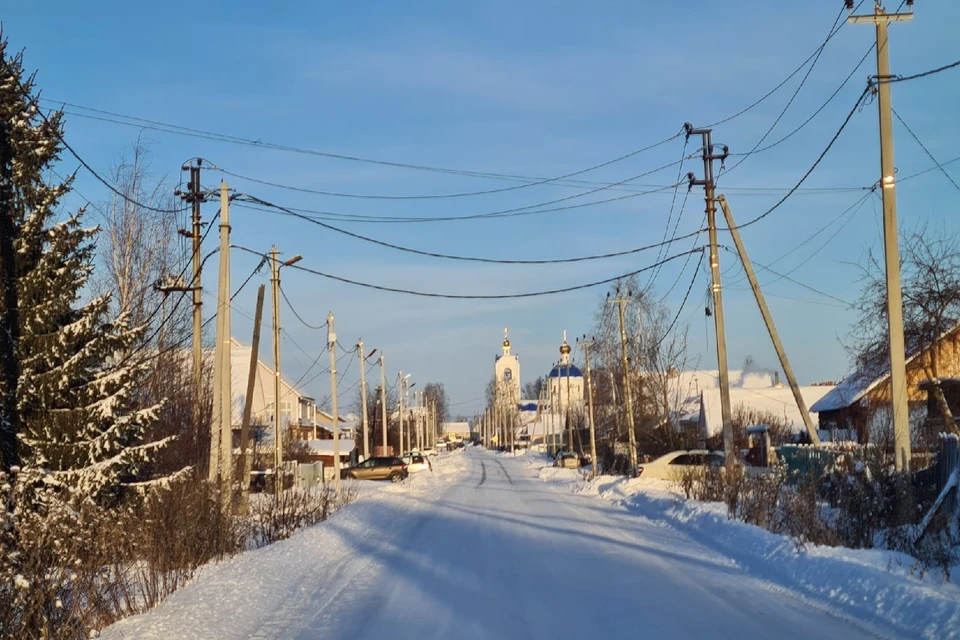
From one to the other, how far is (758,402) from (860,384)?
103 ft

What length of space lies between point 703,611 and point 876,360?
21339 mm

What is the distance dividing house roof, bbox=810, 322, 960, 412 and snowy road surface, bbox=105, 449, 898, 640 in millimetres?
12939

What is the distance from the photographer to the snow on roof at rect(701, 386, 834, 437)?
64438mm

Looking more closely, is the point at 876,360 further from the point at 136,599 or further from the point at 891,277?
the point at 136,599

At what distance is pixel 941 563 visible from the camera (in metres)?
11.4

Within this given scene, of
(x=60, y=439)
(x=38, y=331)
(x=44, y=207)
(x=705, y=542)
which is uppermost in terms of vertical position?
(x=44, y=207)

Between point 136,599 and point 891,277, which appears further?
→ point 891,277

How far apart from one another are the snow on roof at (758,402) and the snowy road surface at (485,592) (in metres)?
45.7

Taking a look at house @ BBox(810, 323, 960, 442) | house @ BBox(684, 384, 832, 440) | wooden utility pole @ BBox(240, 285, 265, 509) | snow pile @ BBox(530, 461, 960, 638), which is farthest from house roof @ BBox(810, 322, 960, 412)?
wooden utility pole @ BBox(240, 285, 265, 509)

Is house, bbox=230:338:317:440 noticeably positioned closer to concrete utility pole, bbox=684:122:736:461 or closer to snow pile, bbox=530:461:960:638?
concrete utility pole, bbox=684:122:736:461

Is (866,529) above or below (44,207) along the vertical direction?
below

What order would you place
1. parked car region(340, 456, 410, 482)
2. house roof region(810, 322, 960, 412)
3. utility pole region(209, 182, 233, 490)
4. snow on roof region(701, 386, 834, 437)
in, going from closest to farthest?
1. utility pole region(209, 182, 233, 490)
2. house roof region(810, 322, 960, 412)
3. parked car region(340, 456, 410, 482)
4. snow on roof region(701, 386, 834, 437)

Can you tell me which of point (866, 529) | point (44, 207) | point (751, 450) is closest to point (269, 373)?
point (751, 450)

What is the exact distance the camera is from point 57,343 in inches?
648
